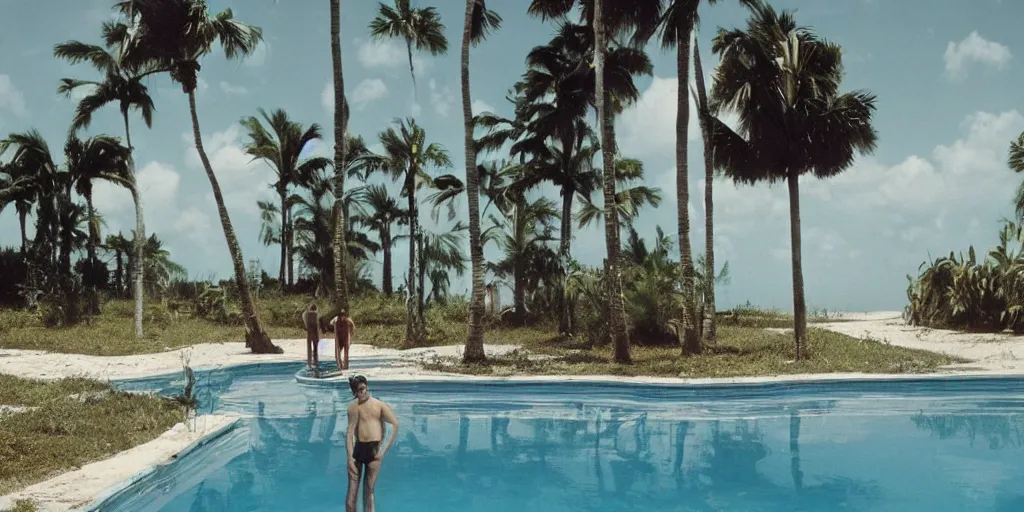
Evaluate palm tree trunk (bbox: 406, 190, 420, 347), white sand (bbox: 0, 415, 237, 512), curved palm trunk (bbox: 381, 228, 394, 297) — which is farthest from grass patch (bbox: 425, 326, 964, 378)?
curved palm trunk (bbox: 381, 228, 394, 297)

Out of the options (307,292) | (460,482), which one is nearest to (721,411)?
(460,482)

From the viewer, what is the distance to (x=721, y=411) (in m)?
12.2

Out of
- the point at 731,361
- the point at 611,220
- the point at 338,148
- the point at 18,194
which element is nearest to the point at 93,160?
the point at 18,194

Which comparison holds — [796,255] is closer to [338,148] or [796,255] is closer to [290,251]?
[338,148]

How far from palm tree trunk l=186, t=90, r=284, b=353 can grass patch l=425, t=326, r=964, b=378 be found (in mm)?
5060

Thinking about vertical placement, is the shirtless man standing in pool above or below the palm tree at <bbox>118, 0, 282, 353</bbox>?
below

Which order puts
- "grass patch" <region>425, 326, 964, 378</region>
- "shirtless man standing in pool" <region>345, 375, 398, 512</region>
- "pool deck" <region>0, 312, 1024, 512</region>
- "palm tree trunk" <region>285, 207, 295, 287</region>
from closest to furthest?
"shirtless man standing in pool" <region>345, 375, 398, 512</region>, "pool deck" <region>0, 312, 1024, 512</region>, "grass patch" <region>425, 326, 964, 378</region>, "palm tree trunk" <region>285, 207, 295, 287</region>

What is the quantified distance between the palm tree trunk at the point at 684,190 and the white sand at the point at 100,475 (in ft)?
33.4

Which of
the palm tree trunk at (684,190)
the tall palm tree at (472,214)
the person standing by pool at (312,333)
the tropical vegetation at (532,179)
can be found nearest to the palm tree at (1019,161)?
the tropical vegetation at (532,179)

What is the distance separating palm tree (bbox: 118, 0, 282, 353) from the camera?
1933cm

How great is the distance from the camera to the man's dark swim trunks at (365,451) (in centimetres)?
632

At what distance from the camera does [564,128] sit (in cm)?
2286

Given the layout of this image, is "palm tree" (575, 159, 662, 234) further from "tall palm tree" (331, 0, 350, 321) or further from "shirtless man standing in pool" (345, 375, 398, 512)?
"shirtless man standing in pool" (345, 375, 398, 512)

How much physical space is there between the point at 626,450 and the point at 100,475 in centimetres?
588
